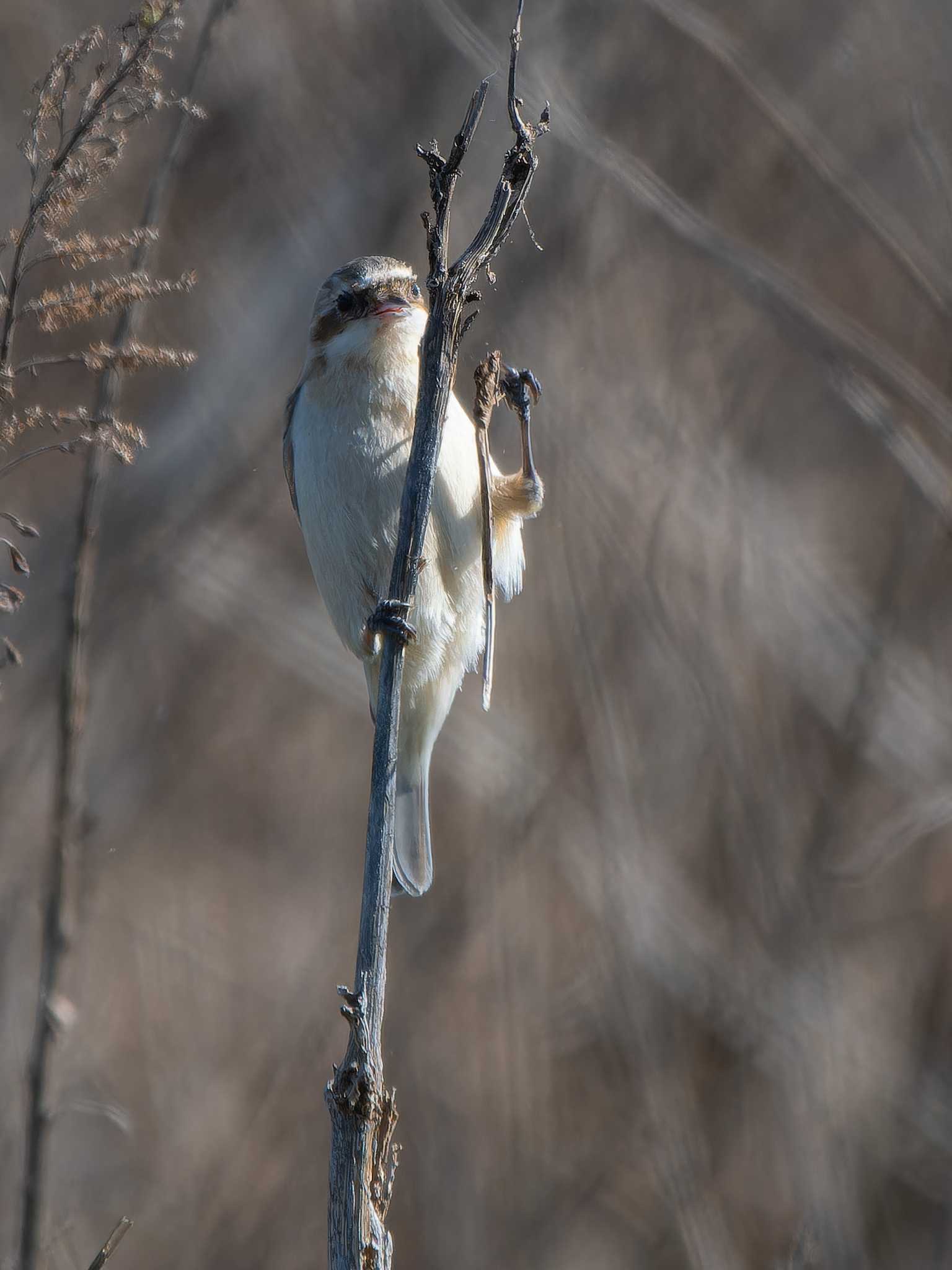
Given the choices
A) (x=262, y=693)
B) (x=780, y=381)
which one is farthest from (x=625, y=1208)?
(x=780, y=381)

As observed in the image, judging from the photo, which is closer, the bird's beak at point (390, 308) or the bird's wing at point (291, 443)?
the bird's beak at point (390, 308)

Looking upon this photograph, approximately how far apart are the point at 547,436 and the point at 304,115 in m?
1.42

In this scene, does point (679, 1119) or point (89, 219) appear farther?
point (89, 219)

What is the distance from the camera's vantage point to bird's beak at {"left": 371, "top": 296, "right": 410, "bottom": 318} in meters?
2.02

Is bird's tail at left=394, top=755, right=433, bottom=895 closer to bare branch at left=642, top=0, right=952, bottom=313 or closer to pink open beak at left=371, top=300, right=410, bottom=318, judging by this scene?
pink open beak at left=371, top=300, right=410, bottom=318

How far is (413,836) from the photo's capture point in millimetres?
2033

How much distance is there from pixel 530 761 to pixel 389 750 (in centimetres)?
226

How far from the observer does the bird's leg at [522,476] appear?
1887mm

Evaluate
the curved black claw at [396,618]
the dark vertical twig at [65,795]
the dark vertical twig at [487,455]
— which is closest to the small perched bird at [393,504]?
the dark vertical twig at [487,455]

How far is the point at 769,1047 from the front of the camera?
137 inches

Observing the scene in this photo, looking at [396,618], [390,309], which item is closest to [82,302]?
[396,618]

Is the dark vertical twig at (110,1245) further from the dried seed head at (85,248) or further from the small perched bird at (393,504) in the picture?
the small perched bird at (393,504)

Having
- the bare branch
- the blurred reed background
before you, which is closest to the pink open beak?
Result: the blurred reed background

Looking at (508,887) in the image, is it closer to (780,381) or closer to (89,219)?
(780,381)
